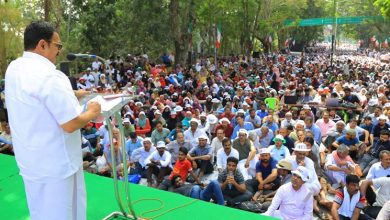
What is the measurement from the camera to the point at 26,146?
187 centimetres

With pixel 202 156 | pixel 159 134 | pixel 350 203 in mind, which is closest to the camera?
pixel 350 203

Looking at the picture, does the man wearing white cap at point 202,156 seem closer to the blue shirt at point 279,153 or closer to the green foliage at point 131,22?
the blue shirt at point 279,153

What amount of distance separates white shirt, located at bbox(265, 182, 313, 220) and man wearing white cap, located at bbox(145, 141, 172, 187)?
2251 mm

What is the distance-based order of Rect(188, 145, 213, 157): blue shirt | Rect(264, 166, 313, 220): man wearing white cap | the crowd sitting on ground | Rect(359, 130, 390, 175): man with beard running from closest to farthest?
1. Rect(264, 166, 313, 220): man wearing white cap
2. the crowd sitting on ground
3. Rect(359, 130, 390, 175): man with beard
4. Rect(188, 145, 213, 157): blue shirt

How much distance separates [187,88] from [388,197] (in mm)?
8689

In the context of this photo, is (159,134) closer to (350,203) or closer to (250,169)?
(250,169)

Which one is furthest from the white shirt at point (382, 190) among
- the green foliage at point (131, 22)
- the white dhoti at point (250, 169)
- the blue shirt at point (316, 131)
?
the green foliage at point (131, 22)

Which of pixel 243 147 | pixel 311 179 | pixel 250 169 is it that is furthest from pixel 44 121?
pixel 243 147

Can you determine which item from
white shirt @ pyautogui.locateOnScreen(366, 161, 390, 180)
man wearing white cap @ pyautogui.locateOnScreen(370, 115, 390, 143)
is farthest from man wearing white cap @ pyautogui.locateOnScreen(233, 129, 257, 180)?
man wearing white cap @ pyautogui.locateOnScreen(370, 115, 390, 143)

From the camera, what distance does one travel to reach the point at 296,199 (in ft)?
14.2

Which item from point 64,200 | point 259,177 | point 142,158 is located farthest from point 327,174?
point 64,200

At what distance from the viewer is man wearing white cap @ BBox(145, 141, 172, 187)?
244 inches

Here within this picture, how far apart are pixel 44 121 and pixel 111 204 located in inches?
58.9

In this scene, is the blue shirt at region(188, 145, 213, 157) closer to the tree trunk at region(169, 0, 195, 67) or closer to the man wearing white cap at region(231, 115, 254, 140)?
the man wearing white cap at region(231, 115, 254, 140)
